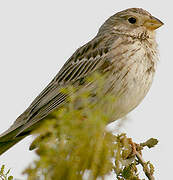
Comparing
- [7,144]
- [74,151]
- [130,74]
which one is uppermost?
[74,151]

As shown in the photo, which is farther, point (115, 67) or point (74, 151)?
point (115, 67)

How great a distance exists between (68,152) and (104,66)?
12.9 feet

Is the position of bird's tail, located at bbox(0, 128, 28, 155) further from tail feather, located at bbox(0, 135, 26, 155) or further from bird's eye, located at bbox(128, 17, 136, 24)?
bird's eye, located at bbox(128, 17, 136, 24)

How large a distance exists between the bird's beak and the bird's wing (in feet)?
2.23

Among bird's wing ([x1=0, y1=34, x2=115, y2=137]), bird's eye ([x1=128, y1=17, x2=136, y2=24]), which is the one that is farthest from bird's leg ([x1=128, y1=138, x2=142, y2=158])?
bird's eye ([x1=128, y1=17, x2=136, y2=24])

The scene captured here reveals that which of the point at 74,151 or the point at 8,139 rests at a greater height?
the point at 74,151

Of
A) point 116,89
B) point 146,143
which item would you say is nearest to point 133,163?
point 146,143

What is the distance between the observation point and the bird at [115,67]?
211 inches

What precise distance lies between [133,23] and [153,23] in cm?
33

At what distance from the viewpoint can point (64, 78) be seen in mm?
6250

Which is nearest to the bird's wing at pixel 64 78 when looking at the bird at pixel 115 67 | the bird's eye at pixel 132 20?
the bird at pixel 115 67

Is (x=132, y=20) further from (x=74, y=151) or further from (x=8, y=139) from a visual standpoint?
(x=74, y=151)

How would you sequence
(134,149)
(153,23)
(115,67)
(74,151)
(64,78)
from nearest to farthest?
(74,151), (134,149), (115,67), (153,23), (64,78)

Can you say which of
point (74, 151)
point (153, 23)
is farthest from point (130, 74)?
point (74, 151)
